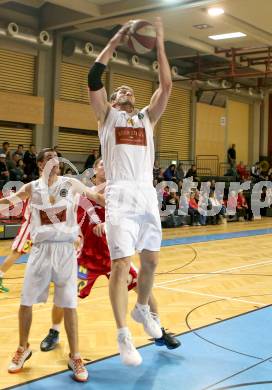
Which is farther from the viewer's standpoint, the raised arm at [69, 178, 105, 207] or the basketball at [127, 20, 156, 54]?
the raised arm at [69, 178, 105, 207]

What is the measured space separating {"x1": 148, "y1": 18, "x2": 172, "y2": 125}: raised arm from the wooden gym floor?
2146 millimetres

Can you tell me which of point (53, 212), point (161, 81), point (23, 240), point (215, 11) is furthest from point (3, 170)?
point (161, 81)

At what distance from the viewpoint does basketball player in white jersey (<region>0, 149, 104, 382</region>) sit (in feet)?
13.8

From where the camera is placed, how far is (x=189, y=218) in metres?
17.8

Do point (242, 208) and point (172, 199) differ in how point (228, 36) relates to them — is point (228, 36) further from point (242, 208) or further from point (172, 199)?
point (242, 208)

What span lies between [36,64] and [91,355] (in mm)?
13989

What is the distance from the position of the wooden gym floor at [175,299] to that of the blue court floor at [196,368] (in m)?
0.24

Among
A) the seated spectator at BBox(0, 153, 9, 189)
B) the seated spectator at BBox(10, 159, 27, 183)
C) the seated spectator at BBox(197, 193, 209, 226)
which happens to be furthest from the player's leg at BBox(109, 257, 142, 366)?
the seated spectator at BBox(197, 193, 209, 226)

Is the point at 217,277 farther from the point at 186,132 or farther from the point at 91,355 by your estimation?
the point at 186,132

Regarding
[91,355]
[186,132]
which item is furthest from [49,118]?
[91,355]

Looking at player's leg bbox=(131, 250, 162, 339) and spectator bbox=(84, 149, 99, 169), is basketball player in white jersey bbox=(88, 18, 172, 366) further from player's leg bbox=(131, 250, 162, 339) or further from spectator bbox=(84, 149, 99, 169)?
spectator bbox=(84, 149, 99, 169)

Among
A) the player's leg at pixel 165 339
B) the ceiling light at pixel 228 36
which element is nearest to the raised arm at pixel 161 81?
the player's leg at pixel 165 339

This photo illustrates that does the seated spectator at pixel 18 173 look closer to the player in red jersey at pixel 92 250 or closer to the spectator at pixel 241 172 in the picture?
the player in red jersey at pixel 92 250

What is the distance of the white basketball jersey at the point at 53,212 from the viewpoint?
4.32 m
